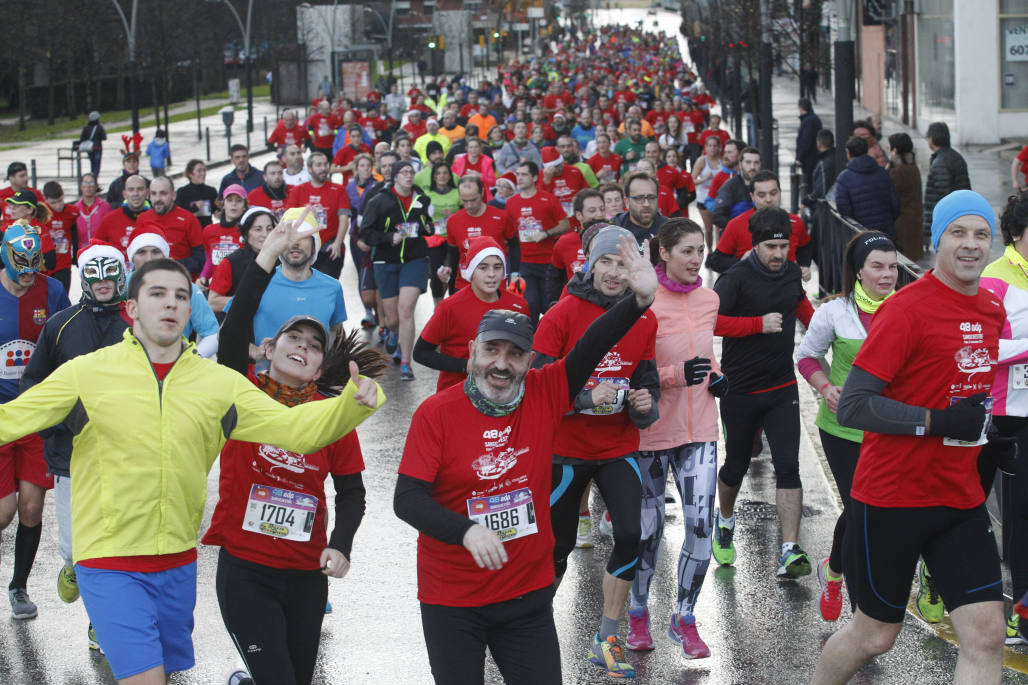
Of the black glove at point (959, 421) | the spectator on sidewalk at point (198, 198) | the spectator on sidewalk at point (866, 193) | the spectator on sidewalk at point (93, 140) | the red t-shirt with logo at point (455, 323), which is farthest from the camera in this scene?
the spectator on sidewalk at point (93, 140)

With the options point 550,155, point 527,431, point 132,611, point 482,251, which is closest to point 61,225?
point 550,155

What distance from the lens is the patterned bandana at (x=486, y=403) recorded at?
4.75 meters

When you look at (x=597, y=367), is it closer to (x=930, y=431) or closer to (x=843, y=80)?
(x=930, y=431)

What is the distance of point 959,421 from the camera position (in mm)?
4906

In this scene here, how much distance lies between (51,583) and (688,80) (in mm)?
48172

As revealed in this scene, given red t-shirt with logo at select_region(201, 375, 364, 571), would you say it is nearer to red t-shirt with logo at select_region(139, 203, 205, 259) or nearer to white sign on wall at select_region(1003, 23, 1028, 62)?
red t-shirt with logo at select_region(139, 203, 205, 259)

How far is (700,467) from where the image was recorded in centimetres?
688

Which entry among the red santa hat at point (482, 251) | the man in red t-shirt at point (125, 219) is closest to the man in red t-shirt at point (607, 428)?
the red santa hat at point (482, 251)

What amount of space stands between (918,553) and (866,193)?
412 inches

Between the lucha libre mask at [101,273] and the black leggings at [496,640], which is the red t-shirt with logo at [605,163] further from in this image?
the black leggings at [496,640]

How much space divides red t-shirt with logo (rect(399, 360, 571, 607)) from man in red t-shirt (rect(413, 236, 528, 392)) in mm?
3076

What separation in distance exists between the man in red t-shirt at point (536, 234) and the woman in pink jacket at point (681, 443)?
6314 mm

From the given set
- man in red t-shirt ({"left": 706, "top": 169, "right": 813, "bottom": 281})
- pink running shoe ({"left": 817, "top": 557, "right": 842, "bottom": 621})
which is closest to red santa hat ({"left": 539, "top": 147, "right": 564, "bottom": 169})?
man in red t-shirt ({"left": 706, "top": 169, "right": 813, "bottom": 281})

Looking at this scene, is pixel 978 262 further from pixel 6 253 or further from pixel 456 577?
pixel 6 253
